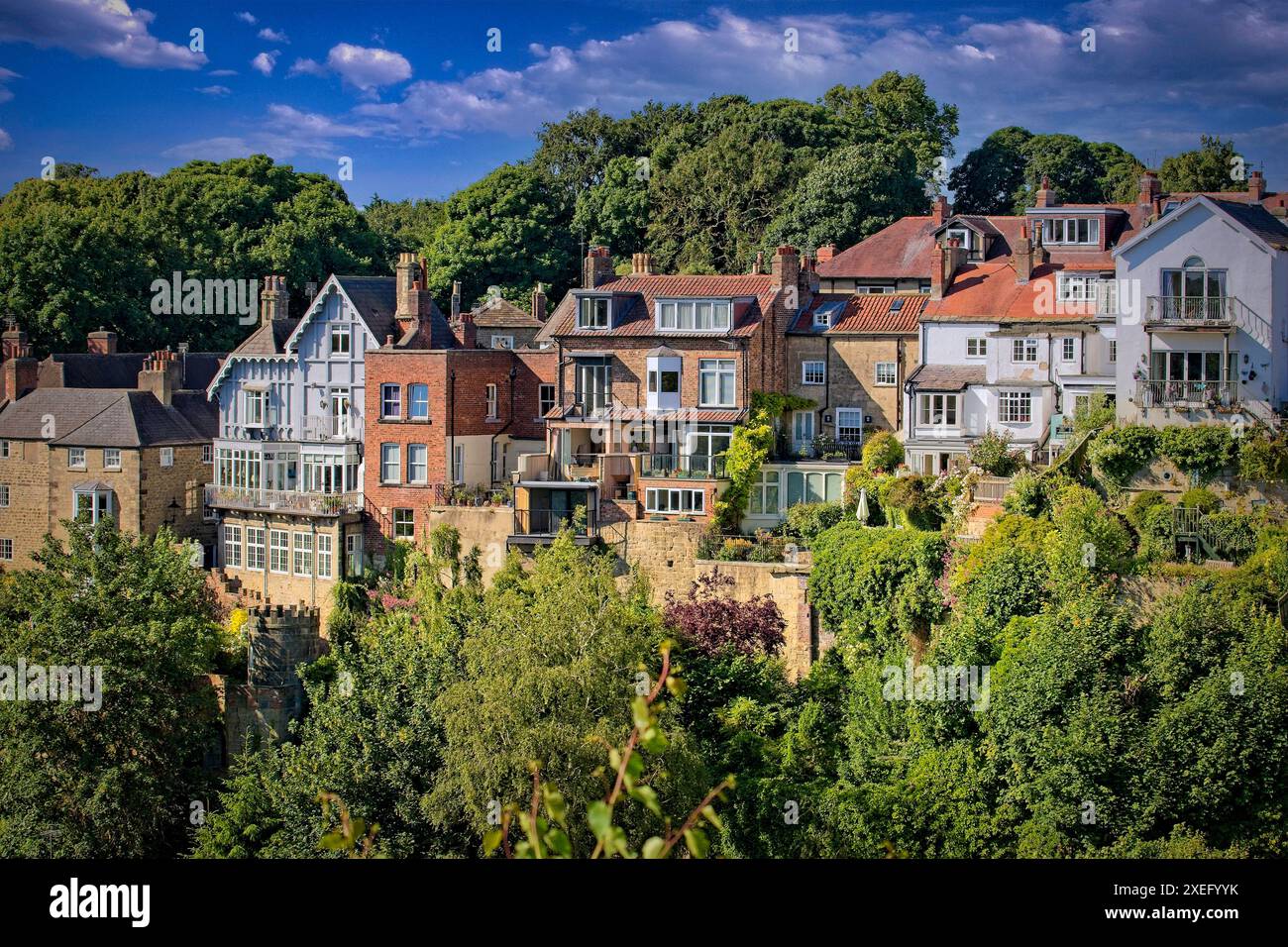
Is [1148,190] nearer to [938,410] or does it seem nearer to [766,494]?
[938,410]

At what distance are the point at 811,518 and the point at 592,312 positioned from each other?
305 inches

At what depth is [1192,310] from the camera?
29.7 m

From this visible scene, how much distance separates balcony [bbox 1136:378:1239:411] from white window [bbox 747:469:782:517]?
8243 millimetres

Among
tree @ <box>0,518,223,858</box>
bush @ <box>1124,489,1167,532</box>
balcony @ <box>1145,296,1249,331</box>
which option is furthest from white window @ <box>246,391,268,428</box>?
bush @ <box>1124,489,1167,532</box>

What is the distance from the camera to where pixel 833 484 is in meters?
34.0

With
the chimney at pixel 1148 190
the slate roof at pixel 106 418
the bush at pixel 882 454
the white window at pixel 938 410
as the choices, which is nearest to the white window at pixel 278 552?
the slate roof at pixel 106 418

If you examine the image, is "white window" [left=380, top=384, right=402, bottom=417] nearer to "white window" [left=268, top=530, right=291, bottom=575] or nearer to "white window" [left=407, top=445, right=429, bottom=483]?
"white window" [left=407, top=445, right=429, bottom=483]

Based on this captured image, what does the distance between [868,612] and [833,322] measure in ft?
31.8

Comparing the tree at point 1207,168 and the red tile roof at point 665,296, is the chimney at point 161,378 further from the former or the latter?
the tree at point 1207,168

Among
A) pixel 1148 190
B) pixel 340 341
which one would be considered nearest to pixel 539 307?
→ pixel 340 341
